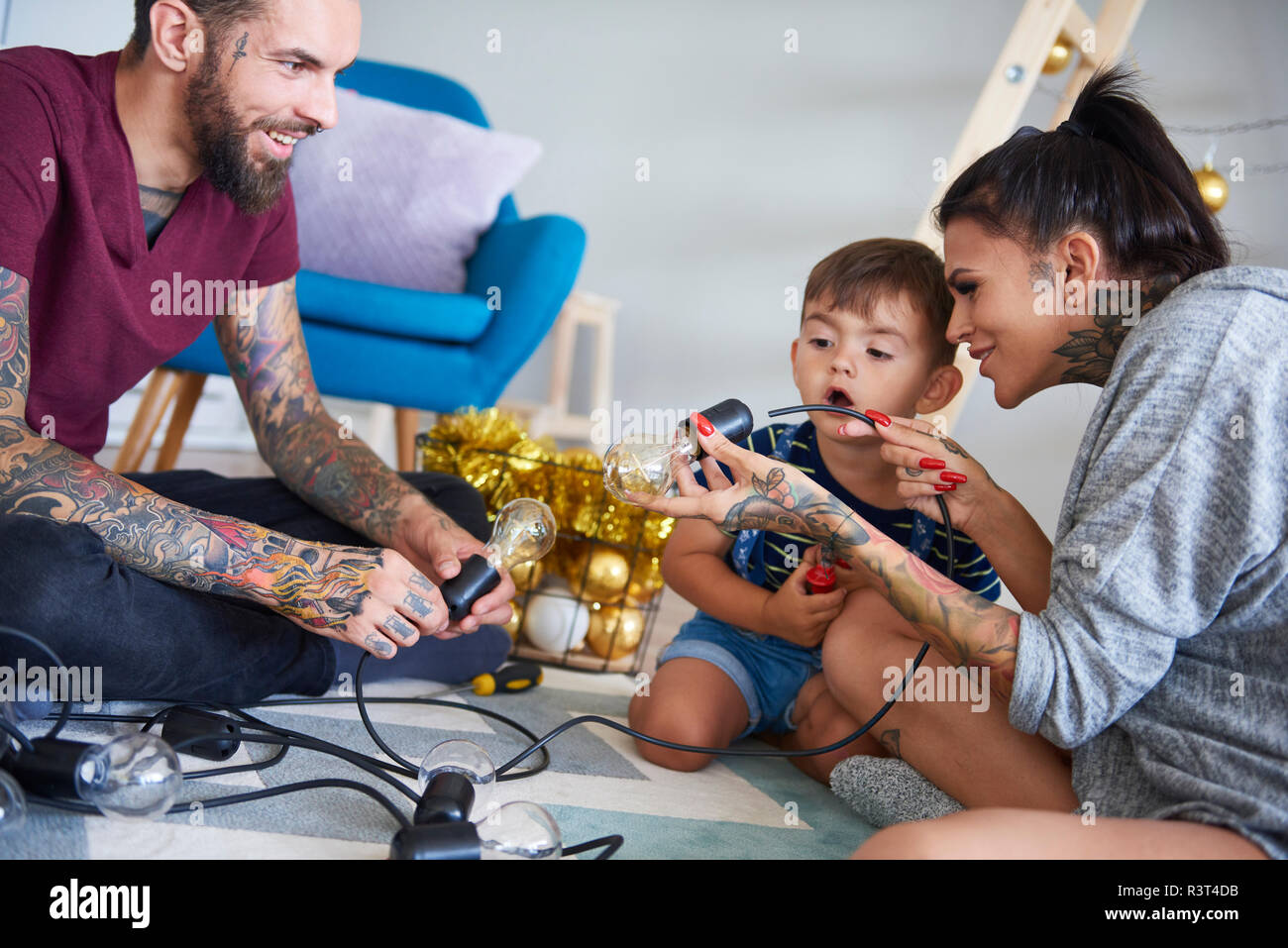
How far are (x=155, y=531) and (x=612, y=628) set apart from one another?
739mm

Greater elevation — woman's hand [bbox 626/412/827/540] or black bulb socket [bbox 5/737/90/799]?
woman's hand [bbox 626/412/827/540]

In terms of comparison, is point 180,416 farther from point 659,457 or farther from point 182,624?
point 659,457

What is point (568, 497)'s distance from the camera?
56.6 inches

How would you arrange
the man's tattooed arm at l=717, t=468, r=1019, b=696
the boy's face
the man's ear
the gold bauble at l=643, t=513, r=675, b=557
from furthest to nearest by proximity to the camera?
1. the gold bauble at l=643, t=513, r=675, b=557
2. the boy's face
3. the man's ear
4. the man's tattooed arm at l=717, t=468, r=1019, b=696

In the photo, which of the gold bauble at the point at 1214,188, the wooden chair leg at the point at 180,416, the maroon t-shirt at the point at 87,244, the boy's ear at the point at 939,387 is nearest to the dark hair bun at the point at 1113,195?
the boy's ear at the point at 939,387

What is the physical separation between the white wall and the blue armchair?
25.4 inches

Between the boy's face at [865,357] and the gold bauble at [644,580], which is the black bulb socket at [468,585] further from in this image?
the gold bauble at [644,580]

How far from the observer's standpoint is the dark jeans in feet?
2.68

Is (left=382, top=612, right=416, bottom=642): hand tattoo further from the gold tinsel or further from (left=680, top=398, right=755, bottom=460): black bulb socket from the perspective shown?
the gold tinsel

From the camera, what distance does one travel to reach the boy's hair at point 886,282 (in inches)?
44.3

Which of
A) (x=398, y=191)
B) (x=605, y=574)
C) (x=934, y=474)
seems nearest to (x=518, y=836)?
(x=934, y=474)

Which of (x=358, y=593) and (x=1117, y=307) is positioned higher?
(x=1117, y=307)

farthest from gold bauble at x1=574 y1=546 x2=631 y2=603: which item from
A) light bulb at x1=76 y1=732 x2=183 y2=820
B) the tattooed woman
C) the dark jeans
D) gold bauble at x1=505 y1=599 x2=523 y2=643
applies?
light bulb at x1=76 y1=732 x2=183 y2=820
